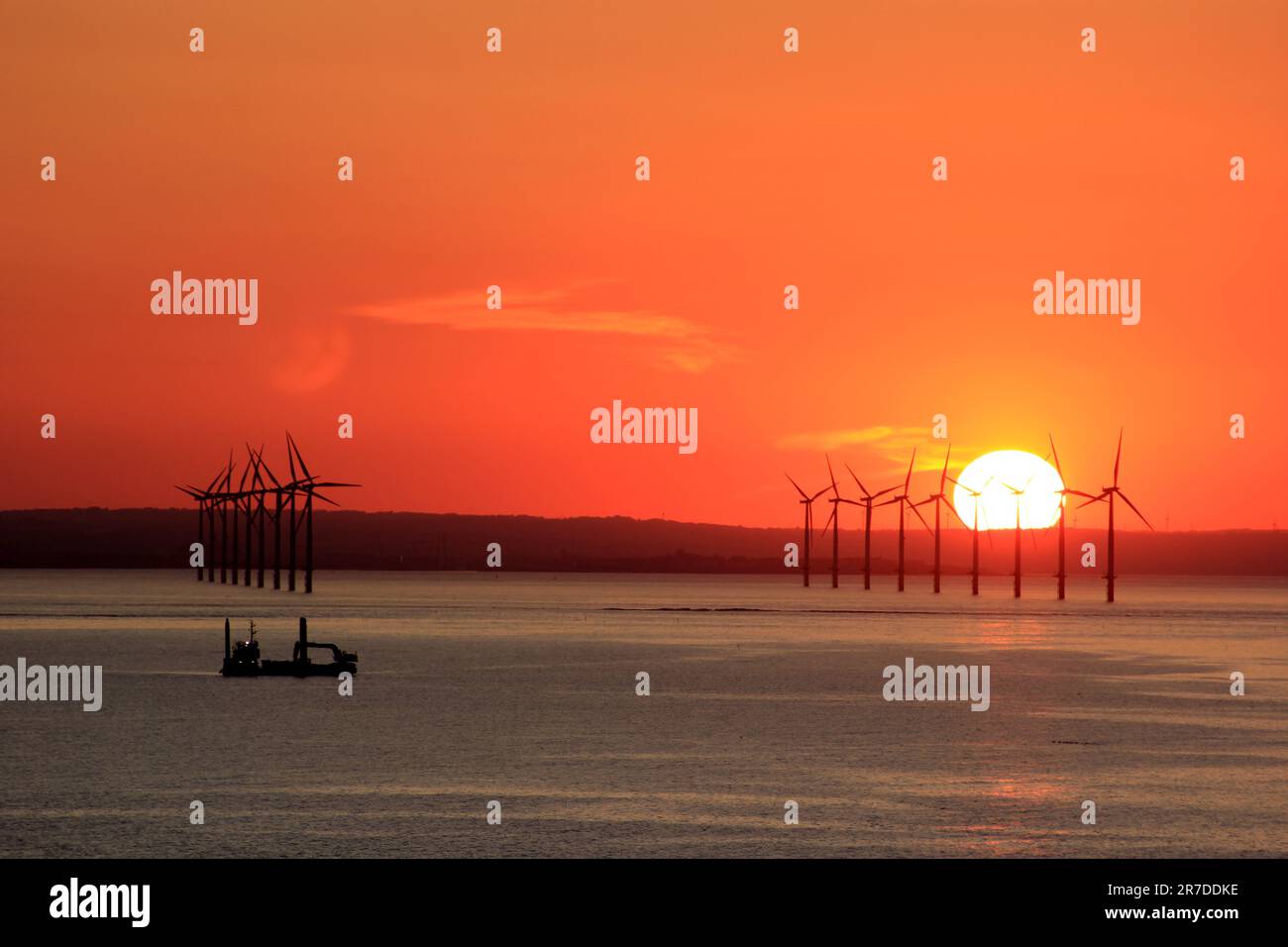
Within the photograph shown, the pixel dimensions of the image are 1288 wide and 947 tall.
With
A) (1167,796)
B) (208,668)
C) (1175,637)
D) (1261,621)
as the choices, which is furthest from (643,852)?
(1261,621)

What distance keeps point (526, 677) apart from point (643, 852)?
4804 centimetres

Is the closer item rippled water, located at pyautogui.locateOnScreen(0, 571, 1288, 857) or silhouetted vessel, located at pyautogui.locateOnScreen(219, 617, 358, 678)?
rippled water, located at pyautogui.locateOnScreen(0, 571, 1288, 857)

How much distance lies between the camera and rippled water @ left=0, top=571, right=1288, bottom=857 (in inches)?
1232

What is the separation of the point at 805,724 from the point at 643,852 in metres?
25.7

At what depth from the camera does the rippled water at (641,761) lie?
31.3 metres

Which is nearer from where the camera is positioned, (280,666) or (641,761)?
(641,761)

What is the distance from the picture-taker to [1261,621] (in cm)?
17700

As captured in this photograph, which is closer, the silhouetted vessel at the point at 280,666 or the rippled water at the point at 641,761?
the rippled water at the point at 641,761

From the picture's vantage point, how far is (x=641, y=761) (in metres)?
43.3
